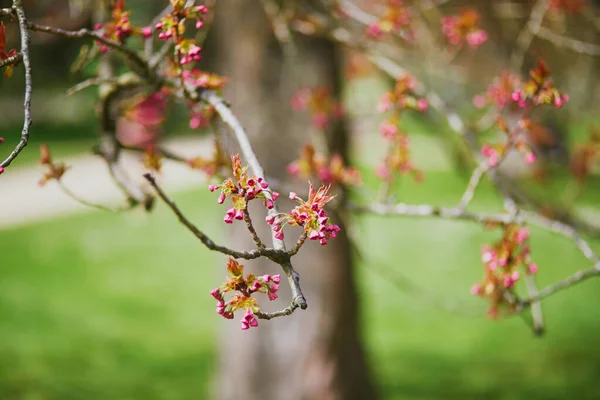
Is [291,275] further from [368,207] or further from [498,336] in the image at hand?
[498,336]

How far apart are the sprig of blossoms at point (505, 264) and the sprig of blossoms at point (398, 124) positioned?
2.15 feet

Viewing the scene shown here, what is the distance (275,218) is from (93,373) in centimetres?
599

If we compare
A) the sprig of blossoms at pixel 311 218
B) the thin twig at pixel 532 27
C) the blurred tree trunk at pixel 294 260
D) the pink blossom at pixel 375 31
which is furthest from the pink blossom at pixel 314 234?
the blurred tree trunk at pixel 294 260

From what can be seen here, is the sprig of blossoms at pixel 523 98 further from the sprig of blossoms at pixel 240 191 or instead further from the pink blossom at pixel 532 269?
the sprig of blossoms at pixel 240 191

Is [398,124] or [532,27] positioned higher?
[532,27]

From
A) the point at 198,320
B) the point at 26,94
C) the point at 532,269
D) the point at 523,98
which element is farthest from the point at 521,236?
the point at 198,320

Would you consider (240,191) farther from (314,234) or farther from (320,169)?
(320,169)

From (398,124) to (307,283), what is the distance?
187 centimetres

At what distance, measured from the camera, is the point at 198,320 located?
795cm

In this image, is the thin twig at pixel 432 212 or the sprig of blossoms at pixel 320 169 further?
the sprig of blossoms at pixel 320 169

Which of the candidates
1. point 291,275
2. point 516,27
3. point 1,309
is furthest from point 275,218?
point 1,309

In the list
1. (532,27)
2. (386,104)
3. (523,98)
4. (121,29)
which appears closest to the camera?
(121,29)

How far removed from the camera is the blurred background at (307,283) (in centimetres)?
428

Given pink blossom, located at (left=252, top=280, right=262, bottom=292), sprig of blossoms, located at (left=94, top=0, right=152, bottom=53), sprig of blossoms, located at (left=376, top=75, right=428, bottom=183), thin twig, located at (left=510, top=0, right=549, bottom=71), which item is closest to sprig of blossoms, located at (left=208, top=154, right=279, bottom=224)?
pink blossom, located at (left=252, top=280, right=262, bottom=292)
